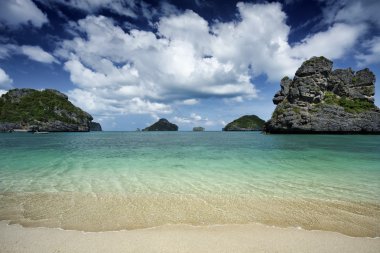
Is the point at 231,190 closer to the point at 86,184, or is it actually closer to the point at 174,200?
the point at 174,200

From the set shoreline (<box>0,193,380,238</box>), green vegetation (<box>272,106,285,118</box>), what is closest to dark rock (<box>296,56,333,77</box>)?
green vegetation (<box>272,106,285,118</box>)

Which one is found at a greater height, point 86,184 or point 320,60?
point 320,60

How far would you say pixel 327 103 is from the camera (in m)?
107

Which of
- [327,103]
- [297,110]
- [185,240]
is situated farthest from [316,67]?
[185,240]

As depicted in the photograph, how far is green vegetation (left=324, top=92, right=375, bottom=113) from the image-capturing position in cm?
10406

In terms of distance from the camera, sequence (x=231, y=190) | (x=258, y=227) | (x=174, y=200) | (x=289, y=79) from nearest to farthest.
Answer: (x=258, y=227), (x=174, y=200), (x=231, y=190), (x=289, y=79)

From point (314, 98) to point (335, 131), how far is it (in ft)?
58.6

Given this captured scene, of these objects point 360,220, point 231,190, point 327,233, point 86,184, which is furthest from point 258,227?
point 86,184

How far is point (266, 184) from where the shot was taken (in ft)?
37.8

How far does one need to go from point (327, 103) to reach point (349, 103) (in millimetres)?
12290

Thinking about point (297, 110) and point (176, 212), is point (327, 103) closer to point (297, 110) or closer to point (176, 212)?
point (297, 110)

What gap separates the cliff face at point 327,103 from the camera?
3917 inches

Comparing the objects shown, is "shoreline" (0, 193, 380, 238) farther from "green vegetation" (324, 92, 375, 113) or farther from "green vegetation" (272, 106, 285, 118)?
"green vegetation" (324, 92, 375, 113)

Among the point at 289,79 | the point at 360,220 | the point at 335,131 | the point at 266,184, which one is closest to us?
the point at 360,220
